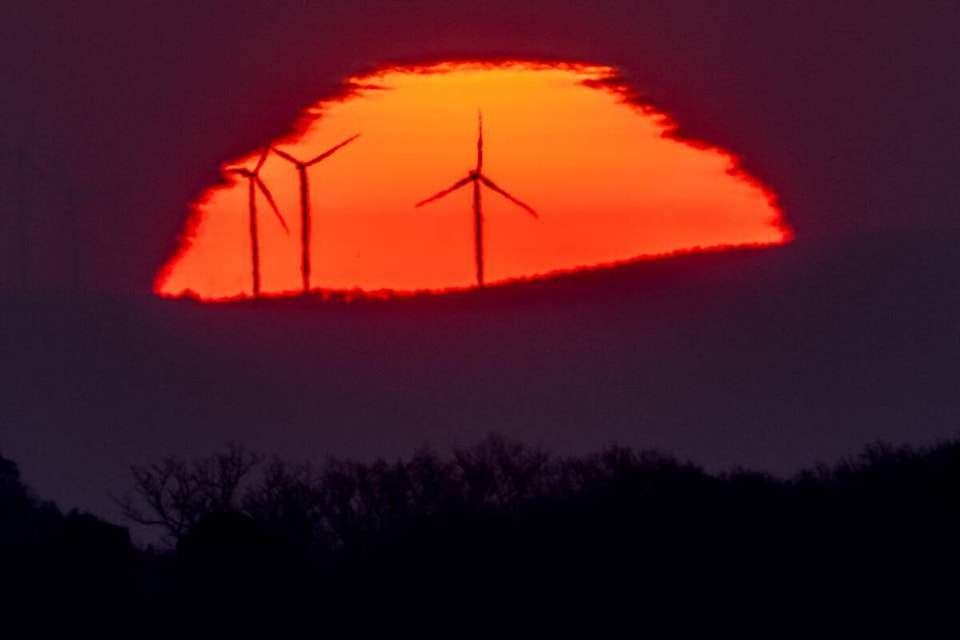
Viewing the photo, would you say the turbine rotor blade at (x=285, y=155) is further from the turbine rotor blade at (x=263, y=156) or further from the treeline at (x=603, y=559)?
the treeline at (x=603, y=559)

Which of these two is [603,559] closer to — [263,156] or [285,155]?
[285,155]

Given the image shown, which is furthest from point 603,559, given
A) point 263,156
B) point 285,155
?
point 263,156

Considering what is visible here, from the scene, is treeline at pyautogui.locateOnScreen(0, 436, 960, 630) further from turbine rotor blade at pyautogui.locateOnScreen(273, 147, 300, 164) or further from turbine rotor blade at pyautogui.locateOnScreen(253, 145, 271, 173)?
turbine rotor blade at pyautogui.locateOnScreen(253, 145, 271, 173)

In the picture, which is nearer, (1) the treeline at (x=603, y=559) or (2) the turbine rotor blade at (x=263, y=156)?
(1) the treeline at (x=603, y=559)

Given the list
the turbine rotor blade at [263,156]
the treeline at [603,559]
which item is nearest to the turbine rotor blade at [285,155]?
the turbine rotor blade at [263,156]

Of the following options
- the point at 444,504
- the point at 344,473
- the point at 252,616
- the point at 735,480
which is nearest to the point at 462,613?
the point at 252,616

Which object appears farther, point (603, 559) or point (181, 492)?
point (181, 492)

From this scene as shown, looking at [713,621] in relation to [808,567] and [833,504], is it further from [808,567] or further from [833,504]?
[833,504]

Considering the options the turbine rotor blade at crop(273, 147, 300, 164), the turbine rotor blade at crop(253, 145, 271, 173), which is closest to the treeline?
the turbine rotor blade at crop(273, 147, 300, 164)

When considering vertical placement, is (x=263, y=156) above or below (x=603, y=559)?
above
